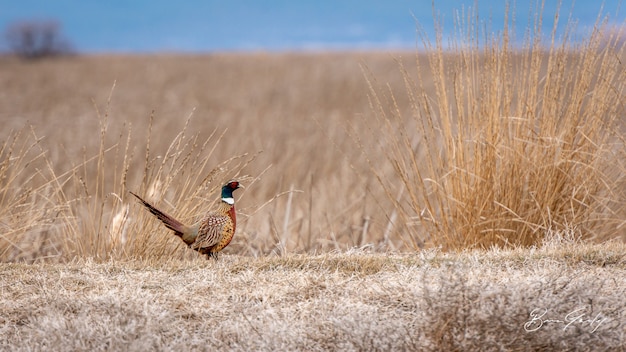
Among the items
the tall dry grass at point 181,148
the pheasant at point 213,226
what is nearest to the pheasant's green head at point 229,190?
the pheasant at point 213,226

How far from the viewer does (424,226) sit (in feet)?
14.3

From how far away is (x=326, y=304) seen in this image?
2.94 metres

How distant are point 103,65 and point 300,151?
25.9ft

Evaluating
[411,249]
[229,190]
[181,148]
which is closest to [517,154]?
[411,249]

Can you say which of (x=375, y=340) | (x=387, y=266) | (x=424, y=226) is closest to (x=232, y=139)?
(x=424, y=226)

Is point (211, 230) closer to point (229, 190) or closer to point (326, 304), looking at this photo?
point (229, 190)

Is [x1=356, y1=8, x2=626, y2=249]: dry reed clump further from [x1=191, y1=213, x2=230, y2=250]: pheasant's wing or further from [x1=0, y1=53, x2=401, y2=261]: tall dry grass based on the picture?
[x1=191, y1=213, x2=230, y2=250]: pheasant's wing

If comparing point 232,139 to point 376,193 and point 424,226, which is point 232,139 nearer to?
point 376,193

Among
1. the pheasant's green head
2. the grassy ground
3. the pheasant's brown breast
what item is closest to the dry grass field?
the grassy ground

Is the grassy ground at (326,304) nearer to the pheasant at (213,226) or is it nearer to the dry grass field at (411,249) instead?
the dry grass field at (411,249)

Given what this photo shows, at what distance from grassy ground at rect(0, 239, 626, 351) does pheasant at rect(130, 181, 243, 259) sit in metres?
0.13

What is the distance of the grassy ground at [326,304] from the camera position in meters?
2.60

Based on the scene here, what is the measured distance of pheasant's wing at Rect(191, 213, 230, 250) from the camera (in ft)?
11.3

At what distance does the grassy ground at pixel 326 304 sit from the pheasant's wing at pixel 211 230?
0.42ft
